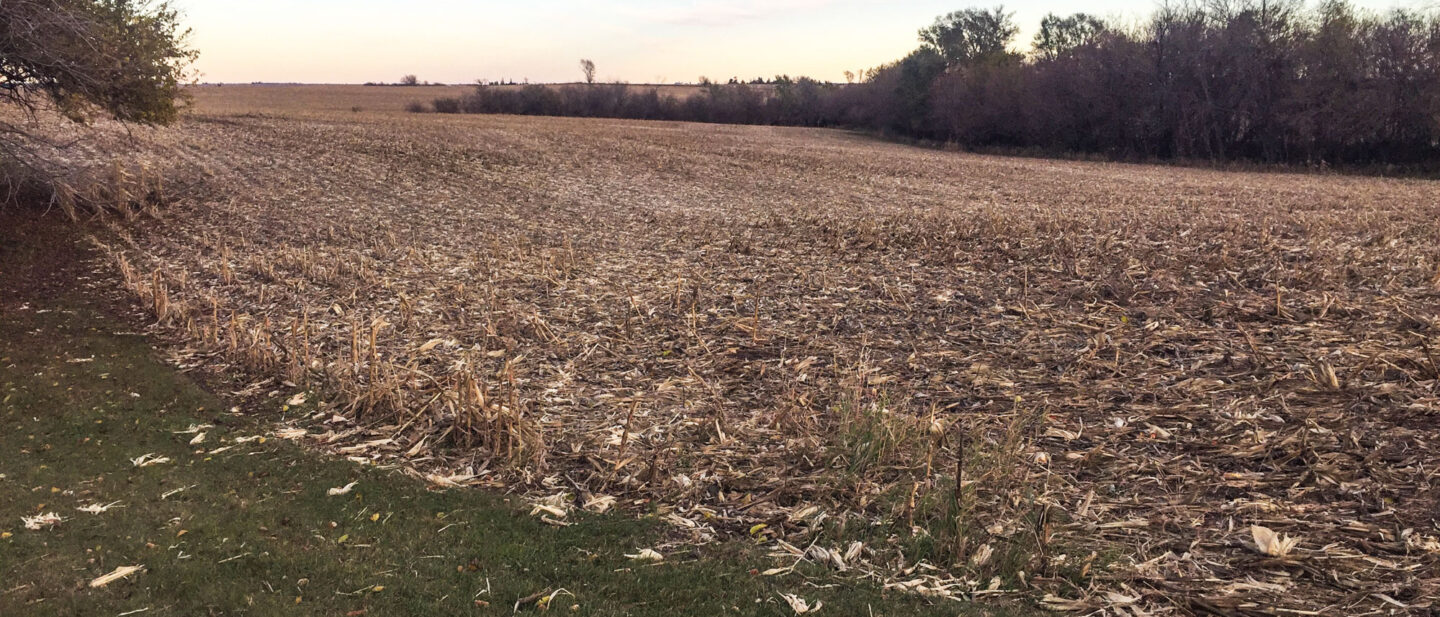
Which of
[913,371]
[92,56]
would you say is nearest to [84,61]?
[92,56]

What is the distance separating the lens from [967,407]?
8.62 metres

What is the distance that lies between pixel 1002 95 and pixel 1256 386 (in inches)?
1952

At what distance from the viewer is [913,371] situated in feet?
32.0

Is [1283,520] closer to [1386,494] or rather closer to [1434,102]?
[1386,494]

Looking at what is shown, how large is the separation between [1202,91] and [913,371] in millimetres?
43593

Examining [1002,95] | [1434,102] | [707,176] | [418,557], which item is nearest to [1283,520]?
[418,557]

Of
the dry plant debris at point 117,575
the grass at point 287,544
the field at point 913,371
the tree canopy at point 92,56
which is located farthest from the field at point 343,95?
the dry plant debris at point 117,575

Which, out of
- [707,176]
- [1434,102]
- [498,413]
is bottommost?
[498,413]

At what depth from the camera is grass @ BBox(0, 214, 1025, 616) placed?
5.44 m

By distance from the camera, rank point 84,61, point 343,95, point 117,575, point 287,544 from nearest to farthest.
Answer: point 117,575
point 287,544
point 84,61
point 343,95

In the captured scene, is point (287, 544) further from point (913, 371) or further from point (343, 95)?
point (343, 95)

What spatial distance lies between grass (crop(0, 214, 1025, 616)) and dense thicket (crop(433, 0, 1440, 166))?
4304 cm

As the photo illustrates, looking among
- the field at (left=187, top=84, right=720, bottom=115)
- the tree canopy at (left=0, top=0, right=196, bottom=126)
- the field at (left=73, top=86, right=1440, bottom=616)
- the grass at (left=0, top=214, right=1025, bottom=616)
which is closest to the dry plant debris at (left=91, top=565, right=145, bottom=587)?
the grass at (left=0, top=214, right=1025, bottom=616)

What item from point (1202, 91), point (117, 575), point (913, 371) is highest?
point (1202, 91)
